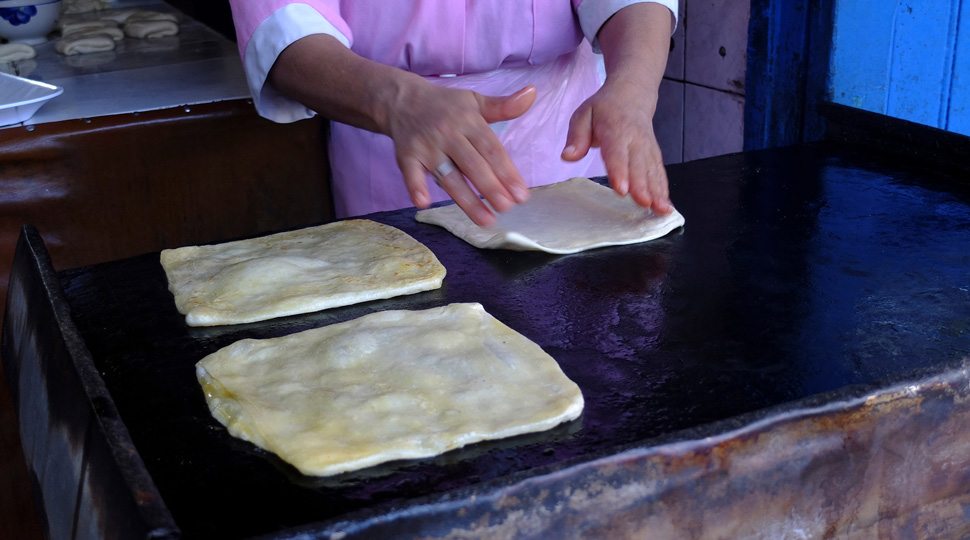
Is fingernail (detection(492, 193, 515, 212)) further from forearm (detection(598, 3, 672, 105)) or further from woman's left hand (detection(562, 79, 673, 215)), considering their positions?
forearm (detection(598, 3, 672, 105))

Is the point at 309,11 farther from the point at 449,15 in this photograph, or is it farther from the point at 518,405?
A: the point at 518,405

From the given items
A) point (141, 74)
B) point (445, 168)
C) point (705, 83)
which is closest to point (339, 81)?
point (445, 168)

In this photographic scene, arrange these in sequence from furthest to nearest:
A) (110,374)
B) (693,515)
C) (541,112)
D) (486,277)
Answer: (541,112), (486,277), (110,374), (693,515)

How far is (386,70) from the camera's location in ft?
4.90

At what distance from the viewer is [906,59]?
2271 mm

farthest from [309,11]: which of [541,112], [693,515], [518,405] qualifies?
[693,515]

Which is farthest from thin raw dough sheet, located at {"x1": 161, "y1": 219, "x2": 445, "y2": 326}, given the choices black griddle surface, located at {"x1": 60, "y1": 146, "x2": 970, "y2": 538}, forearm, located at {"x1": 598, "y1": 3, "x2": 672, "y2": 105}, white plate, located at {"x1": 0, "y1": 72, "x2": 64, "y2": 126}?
white plate, located at {"x1": 0, "y1": 72, "x2": 64, "y2": 126}

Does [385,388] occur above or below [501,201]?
below

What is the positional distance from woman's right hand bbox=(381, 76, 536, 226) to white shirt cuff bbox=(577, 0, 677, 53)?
0.64 m

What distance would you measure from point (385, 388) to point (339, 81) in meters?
0.66

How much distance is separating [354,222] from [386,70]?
11.6 inches

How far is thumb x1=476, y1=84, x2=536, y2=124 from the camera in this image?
4.39 ft

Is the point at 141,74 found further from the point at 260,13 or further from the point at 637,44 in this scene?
the point at 637,44

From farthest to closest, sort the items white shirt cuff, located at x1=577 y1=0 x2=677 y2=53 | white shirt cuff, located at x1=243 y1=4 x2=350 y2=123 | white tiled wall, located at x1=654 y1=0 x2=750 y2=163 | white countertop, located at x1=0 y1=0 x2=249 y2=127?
white tiled wall, located at x1=654 y1=0 x2=750 y2=163 → white countertop, located at x1=0 y1=0 x2=249 y2=127 → white shirt cuff, located at x1=577 y1=0 x2=677 y2=53 → white shirt cuff, located at x1=243 y1=4 x2=350 y2=123
